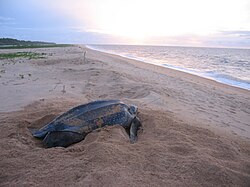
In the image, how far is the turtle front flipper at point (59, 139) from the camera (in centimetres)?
329

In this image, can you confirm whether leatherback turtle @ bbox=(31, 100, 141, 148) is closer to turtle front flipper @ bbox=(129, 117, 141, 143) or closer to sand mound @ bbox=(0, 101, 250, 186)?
turtle front flipper @ bbox=(129, 117, 141, 143)

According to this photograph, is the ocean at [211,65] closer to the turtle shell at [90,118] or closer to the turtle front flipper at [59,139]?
the turtle shell at [90,118]

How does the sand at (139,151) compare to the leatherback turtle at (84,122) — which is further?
the leatherback turtle at (84,122)

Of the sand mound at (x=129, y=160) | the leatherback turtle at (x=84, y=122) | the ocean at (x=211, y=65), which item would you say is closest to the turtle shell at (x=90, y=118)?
the leatherback turtle at (x=84, y=122)

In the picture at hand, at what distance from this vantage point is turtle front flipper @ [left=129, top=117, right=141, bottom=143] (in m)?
3.45

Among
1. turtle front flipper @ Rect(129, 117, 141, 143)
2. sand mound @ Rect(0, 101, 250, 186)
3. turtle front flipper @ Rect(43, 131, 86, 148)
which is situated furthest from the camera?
turtle front flipper @ Rect(129, 117, 141, 143)

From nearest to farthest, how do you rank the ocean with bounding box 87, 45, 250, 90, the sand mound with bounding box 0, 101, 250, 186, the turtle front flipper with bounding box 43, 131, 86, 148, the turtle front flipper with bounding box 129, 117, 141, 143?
the sand mound with bounding box 0, 101, 250, 186
the turtle front flipper with bounding box 43, 131, 86, 148
the turtle front flipper with bounding box 129, 117, 141, 143
the ocean with bounding box 87, 45, 250, 90

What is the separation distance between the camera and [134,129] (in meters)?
3.78

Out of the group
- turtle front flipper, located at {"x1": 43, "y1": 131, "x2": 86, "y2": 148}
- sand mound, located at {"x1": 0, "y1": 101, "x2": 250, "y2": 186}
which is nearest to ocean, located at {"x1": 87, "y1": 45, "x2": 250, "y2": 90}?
sand mound, located at {"x1": 0, "y1": 101, "x2": 250, "y2": 186}

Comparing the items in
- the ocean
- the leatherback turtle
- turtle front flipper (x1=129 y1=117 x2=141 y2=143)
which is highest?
the leatherback turtle

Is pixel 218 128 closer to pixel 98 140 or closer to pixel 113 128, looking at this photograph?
pixel 113 128

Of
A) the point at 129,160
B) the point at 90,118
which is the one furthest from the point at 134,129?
the point at 129,160

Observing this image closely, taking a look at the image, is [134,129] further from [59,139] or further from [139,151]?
[59,139]

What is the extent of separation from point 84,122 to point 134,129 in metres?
0.85
